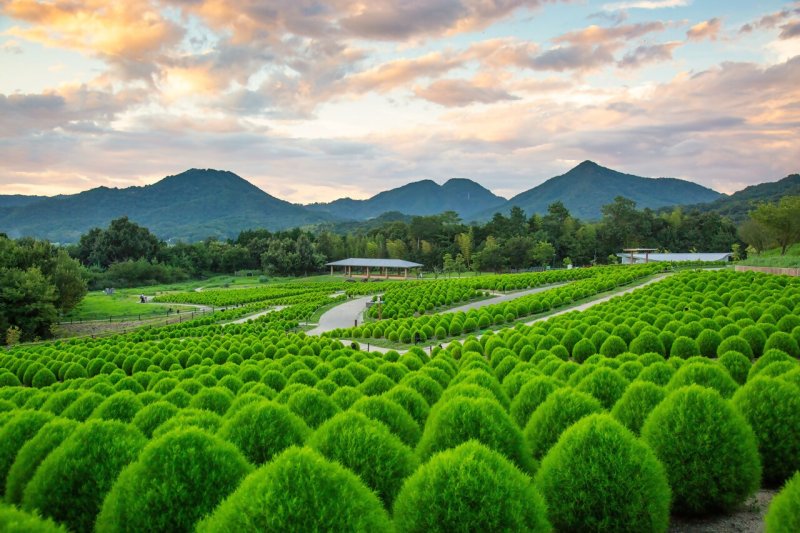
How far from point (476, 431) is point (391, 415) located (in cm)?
151

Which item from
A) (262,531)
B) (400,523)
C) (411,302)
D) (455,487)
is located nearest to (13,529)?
(262,531)

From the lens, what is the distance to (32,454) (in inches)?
253

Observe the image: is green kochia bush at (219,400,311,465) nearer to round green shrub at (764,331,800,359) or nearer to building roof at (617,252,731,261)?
round green shrub at (764,331,800,359)

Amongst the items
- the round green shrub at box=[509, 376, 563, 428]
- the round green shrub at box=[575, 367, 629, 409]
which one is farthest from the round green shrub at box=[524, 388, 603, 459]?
the round green shrub at box=[575, 367, 629, 409]

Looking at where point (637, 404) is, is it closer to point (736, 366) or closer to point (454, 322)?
point (736, 366)

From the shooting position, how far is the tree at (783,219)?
57844 mm

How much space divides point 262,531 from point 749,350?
52.8 feet

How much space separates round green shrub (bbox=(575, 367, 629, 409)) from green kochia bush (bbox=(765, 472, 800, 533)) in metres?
4.41

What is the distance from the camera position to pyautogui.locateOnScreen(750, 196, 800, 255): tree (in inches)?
2277

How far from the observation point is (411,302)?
4503 centimetres

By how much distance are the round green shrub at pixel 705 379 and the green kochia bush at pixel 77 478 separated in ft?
26.3

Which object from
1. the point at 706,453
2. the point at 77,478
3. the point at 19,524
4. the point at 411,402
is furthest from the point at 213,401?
the point at 706,453

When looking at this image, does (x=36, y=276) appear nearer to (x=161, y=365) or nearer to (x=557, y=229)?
(x=161, y=365)

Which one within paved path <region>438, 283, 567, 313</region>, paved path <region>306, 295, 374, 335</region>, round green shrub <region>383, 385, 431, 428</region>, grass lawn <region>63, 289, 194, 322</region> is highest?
round green shrub <region>383, 385, 431, 428</region>
